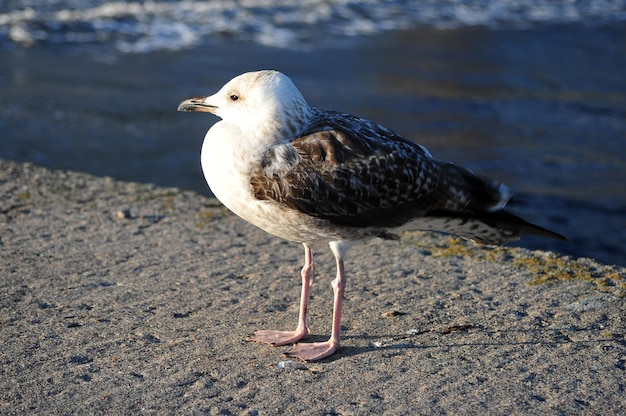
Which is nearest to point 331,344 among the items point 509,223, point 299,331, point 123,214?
point 299,331

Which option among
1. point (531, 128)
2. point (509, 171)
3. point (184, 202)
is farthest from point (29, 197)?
point (531, 128)

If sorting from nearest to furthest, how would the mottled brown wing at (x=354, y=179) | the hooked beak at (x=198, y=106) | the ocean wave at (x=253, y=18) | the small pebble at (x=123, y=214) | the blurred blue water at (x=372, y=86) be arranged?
1. the mottled brown wing at (x=354, y=179)
2. the hooked beak at (x=198, y=106)
3. the small pebble at (x=123, y=214)
4. the blurred blue water at (x=372, y=86)
5. the ocean wave at (x=253, y=18)

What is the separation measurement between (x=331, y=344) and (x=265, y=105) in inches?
50.2

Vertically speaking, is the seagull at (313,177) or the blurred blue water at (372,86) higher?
the seagull at (313,177)

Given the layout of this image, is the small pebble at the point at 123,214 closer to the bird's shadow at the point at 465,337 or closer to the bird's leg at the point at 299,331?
the bird's leg at the point at 299,331

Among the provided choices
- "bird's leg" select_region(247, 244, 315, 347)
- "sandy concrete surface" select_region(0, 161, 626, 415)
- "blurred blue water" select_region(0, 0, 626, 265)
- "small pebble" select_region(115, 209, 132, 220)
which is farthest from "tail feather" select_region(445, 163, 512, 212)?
"blurred blue water" select_region(0, 0, 626, 265)

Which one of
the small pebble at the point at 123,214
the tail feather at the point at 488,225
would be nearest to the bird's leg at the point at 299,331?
the tail feather at the point at 488,225

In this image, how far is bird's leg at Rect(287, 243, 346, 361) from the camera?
438 centimetres

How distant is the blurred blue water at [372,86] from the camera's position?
9.29m

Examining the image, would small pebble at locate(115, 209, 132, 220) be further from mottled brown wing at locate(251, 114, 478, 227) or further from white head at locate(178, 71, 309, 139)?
mottled brown wing at locate(251, 114, 478, 227)

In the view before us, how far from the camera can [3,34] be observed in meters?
14.8

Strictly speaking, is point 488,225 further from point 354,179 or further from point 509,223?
point 354,179

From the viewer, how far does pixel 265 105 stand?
173 inches

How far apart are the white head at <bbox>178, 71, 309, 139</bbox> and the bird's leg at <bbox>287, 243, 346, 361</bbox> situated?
0.69 m
